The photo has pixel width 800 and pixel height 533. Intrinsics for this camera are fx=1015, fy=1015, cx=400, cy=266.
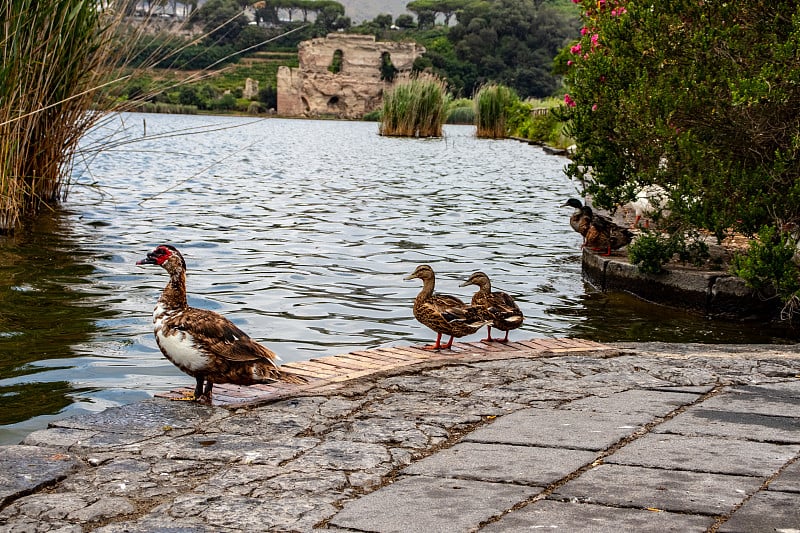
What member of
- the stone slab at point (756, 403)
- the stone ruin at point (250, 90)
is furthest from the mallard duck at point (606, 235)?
the stone ruin at point (250, 90)

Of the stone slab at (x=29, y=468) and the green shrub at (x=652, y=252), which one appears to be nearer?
the stone slab at (x=29, y=468)

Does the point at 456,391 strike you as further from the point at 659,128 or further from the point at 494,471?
the point at 659,128

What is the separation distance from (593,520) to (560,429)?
4.40ft

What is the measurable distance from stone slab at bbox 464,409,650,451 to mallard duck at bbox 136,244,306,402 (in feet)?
4.78

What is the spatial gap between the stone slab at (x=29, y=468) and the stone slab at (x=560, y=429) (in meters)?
1.84

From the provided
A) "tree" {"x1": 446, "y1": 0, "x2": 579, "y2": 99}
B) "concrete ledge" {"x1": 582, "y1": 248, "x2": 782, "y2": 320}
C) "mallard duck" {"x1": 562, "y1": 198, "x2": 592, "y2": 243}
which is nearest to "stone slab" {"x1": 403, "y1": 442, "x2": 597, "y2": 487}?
"concrete ledge" {"x1": 582, "y1": 248, "x2": 782, "y2": 320}

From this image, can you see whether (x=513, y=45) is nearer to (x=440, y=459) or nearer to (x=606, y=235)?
(x=606, y=235)

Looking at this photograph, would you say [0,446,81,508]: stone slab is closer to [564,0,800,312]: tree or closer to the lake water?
the lake water

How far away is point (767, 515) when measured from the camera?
3.59 meters

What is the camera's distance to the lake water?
7.61m

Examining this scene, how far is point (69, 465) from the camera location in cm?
444

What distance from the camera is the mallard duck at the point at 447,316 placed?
7676mm

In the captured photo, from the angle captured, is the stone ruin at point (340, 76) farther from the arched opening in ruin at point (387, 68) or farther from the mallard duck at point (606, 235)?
the mallard duck at point (606, 235)

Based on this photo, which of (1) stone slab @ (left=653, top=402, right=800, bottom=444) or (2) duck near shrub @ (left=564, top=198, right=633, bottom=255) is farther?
(2) duck near shrub @ (left=564, top=198, right=633, bottom=255)
